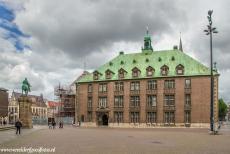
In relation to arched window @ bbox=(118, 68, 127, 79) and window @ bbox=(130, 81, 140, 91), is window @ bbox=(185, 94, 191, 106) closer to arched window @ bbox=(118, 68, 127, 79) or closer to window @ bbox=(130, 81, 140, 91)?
window @ bbox=(130, 81, 140, 91)

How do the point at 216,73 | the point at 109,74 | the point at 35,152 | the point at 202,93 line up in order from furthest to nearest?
the point at 109,74 < the point at 216,73 < the point at 202,93 < the point at 35,152

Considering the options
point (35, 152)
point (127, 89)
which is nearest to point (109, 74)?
point (127, 89)

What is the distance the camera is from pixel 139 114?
74375mm

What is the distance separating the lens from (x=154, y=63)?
77.0 metres

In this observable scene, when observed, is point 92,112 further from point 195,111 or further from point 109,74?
point 195,111

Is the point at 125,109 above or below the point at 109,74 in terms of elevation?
below

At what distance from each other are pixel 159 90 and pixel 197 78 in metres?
8.13

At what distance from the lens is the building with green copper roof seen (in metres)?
69.6

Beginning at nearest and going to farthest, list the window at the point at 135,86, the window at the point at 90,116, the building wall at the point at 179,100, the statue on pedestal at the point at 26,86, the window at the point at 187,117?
the statue on pedestal at the point at 26,86, the building wall at the point at 179,100, the window at the point at 187,117, the window at the point at 135,86, the window at the point at 90,116

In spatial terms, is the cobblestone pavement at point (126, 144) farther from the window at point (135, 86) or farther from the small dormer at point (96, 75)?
the small dormer at point (96, 75)

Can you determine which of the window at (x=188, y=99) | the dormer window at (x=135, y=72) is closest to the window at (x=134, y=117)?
the dormer window at (x=135, y=72)

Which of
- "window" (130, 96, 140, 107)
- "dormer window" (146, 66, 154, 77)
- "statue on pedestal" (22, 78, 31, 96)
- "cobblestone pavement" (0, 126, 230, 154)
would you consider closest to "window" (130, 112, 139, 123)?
"window" (130, 96, 140, 107)

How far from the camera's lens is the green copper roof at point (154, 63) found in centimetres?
7155

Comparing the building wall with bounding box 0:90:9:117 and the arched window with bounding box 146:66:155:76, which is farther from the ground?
the arched window with bounding box 146:66:155:76
